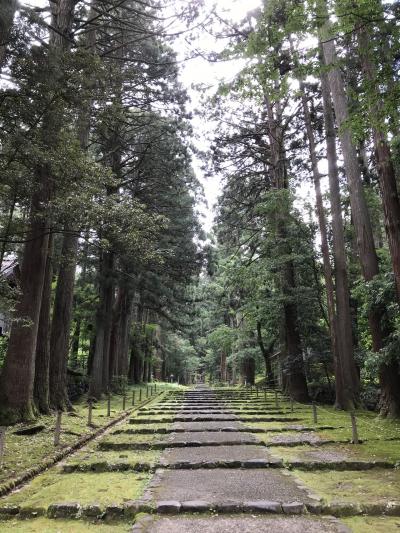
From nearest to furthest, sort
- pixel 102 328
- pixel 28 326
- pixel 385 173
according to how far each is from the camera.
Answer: pixel 385 173
pixel 28 326
pixel 102 328

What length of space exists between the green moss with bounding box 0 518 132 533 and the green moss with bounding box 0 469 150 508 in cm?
31

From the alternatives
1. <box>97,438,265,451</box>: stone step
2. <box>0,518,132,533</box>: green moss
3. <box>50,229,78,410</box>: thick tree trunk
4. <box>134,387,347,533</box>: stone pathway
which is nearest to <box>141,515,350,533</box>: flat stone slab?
<box>134,387,347,533</box>: stone pathway

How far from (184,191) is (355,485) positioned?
16.5 metres

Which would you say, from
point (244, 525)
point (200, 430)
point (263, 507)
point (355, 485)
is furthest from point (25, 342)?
point (355, 485)

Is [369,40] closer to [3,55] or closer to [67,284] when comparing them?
[3,55]

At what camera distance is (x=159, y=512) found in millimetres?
4371

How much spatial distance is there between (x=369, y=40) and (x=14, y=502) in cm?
730

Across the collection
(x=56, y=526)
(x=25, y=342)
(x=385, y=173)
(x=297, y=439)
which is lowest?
(x=56, y=526)

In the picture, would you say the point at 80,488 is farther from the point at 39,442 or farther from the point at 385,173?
the point at 385,173

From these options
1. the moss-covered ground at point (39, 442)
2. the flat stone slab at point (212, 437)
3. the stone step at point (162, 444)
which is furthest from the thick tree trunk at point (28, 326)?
A: the flat stone slab at point (212, 437)

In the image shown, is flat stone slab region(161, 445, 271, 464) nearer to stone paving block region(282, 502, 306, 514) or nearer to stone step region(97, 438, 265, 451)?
stone step region(97, 438, 265, 451)

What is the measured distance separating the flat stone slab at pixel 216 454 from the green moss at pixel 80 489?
1.05 m

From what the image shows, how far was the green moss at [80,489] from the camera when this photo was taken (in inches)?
185

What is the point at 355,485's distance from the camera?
204 inches
